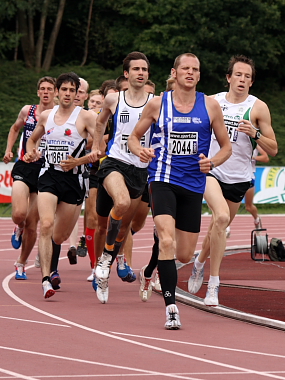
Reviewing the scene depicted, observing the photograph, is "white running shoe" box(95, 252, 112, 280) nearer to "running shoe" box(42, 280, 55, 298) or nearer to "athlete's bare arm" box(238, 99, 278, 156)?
"running shoe" box(42, 280, 55, 298)

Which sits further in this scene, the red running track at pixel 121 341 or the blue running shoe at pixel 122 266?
the blue running shoe at pixel 122 266

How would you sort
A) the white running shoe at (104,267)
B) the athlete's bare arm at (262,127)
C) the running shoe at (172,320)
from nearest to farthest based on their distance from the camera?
the running shoe at (172,320)
the athlete's bare arm at (262,127)
the white running shoe at (104,267)

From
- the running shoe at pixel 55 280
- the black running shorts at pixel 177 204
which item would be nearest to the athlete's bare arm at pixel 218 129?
the black running shorts at pixel 177 204

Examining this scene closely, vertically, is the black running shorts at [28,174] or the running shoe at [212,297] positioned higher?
the black running shorts at [28,174]

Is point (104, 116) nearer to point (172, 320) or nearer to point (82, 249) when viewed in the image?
point (172, 320)

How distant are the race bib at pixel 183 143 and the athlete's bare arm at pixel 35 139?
7.81ft

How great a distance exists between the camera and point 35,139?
1009 centimetres

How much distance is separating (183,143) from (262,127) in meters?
1.51

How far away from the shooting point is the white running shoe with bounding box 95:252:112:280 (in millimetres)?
8781

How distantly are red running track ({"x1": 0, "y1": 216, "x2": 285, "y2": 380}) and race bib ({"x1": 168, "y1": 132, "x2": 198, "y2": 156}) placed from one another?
1420 mm

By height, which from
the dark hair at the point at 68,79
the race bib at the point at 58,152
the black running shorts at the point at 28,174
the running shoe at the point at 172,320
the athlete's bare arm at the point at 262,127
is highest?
the dark hair at the point at 68,79

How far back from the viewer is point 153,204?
25.3ft

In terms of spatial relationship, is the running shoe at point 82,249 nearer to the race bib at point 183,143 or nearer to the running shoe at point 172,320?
the race bib at point 183,143

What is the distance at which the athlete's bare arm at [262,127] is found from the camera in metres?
8.57
